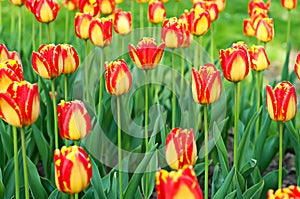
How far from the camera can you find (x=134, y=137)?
305 centimetres

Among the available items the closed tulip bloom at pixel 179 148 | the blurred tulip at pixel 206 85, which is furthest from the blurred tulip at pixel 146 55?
the closed tulip bloom at pixel 179 148

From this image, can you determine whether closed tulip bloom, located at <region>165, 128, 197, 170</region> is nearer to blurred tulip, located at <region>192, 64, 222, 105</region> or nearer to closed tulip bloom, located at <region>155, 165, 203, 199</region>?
blurred tulip, located at <region>192, 64, 222, 105</region>

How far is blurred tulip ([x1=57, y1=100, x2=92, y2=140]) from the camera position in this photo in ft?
6.42

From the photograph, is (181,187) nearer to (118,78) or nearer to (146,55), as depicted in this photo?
(118,78)

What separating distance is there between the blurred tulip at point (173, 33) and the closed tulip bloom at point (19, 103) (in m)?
0.97

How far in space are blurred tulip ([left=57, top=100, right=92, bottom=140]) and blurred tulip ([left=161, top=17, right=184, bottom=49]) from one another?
31.5 inches

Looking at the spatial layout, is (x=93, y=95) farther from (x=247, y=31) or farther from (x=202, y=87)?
(x=202, y=87)

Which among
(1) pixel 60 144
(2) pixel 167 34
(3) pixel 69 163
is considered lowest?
(1) pixel 60 144

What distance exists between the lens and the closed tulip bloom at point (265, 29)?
9.58 feet

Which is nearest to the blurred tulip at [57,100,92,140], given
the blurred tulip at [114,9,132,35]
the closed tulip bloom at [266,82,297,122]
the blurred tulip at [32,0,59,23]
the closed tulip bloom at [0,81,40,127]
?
the closed tulip bloom at [0,81,40,127]

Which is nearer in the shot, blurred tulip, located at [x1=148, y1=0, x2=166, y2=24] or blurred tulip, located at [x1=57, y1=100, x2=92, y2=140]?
blurred tulip, located at [x1=57, y1=100, x2=92, y2=140]

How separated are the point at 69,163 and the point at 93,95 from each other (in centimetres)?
150

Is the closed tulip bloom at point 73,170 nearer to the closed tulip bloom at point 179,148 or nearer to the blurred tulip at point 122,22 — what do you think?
the closed tulip bloom at point 179,148

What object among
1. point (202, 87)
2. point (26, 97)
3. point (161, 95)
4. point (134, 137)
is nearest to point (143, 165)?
point (202, 87)
